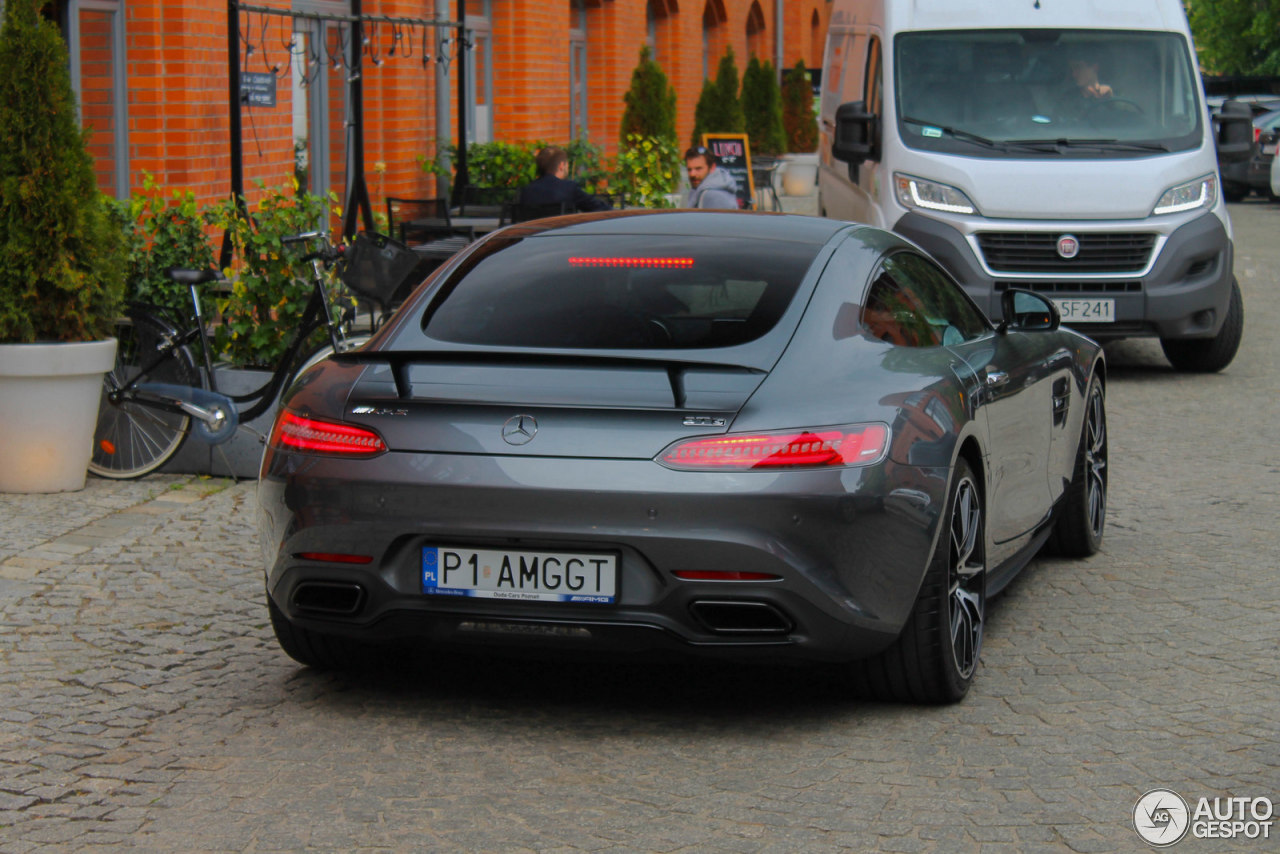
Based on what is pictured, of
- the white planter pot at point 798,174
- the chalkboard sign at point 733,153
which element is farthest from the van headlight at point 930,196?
the white planter pot at point 798,174

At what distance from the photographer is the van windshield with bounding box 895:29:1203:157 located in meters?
12.5

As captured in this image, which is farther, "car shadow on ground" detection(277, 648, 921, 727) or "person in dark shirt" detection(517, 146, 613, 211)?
"person in dark shirt" detection(517, 146, 613, 211)

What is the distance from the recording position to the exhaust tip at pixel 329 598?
4.85 m

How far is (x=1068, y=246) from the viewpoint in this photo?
1233cm

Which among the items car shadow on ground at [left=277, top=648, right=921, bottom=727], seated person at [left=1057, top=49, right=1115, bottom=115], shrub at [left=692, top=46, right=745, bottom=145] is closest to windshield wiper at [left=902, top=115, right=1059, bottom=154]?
seated person at [left=1057, top=49, right=1115, bottom=115]

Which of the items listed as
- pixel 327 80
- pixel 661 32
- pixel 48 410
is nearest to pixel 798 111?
pixel 661 32

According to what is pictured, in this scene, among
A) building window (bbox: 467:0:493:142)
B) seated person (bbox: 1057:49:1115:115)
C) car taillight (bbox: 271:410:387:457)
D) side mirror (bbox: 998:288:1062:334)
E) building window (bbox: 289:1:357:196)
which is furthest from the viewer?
building window (bbox: 467:0:493:142)

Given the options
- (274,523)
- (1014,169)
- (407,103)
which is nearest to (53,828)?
(274,523)

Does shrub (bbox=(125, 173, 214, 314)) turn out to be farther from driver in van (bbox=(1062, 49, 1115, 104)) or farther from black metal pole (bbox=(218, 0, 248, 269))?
driver in van (bbox=(1062, 49, 1115, 104))

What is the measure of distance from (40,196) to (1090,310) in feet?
23.0

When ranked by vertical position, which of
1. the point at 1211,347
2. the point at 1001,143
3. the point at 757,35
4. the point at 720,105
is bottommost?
the point at 1211,347

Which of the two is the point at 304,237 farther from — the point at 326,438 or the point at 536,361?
the point at 536,361

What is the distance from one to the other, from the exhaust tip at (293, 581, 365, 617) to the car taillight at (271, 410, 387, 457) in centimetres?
35

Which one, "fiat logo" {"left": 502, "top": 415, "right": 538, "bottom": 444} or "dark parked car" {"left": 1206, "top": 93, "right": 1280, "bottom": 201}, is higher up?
"dark parked car" {"left": 1206, "top": 93, "right": 1280, "bottom": 201}
